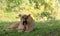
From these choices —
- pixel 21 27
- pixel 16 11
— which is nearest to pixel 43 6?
pixel 16 11

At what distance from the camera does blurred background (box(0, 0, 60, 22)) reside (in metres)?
17.7

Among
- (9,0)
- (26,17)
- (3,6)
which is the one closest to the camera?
(26,17)

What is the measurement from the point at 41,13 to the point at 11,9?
2.73 m

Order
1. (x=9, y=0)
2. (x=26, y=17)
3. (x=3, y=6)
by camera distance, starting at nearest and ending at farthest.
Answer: (x=26, y=17) < (x=9, y=0) < (x=3, y=6)

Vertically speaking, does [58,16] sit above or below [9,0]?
below

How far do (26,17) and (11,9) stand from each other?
38.3ft

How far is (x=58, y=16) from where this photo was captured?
59.5 ft

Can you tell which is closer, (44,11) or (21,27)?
(21,27)

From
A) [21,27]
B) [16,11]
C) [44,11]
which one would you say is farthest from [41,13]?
[21,27]

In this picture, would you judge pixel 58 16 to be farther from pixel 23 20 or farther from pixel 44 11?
pixel 23 20

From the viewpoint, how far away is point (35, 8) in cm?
1838

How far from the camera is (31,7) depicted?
60.0 feet

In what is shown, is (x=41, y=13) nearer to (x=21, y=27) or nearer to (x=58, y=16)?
(x=58, y=16)

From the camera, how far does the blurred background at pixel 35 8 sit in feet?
58.0
